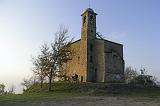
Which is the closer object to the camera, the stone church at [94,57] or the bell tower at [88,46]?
the stone church at [94,57]

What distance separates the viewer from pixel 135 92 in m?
40.9

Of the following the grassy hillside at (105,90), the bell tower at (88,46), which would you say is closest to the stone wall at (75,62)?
the bell tower at (88,46)

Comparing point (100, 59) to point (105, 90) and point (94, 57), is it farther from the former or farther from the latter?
point (105, 90)

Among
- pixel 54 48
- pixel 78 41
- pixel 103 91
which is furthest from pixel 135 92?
pixel 78 41

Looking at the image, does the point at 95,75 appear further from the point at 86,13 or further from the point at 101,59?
the point at 86,13

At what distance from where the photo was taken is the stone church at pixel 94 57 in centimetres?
5156

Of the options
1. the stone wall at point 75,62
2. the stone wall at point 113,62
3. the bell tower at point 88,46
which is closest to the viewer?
the stone wall at point 113,62

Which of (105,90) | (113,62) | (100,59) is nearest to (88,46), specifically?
(100,59)

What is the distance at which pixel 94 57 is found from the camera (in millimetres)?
53219

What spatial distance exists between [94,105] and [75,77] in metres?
28.7

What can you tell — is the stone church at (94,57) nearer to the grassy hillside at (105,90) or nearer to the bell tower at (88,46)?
the bell tower at (88,46)

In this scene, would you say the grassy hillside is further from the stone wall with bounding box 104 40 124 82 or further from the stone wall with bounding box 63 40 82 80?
the stone wall with bounding box 63 40 82 80

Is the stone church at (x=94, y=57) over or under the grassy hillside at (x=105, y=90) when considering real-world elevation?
over

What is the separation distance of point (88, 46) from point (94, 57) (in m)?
2.60
